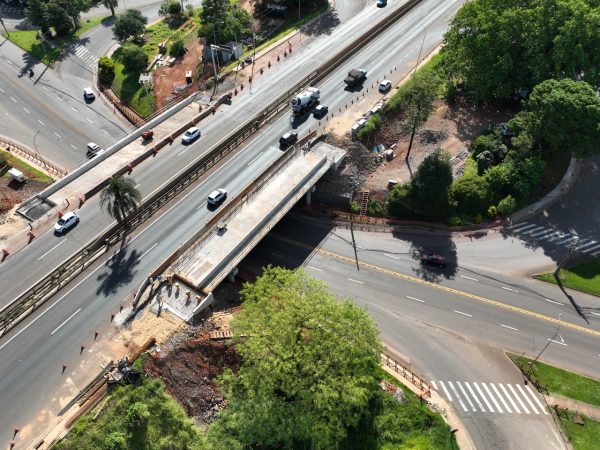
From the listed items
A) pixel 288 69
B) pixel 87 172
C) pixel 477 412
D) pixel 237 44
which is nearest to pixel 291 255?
pixel 477 412

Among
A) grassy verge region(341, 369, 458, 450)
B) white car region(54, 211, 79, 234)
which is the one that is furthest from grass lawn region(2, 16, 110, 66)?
grassy verge region(341, 369, 458, 450)

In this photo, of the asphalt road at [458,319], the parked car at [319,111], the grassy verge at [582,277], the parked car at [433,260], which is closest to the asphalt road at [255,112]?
the parked car at [319,111]

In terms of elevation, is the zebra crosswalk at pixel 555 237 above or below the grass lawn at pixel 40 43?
below

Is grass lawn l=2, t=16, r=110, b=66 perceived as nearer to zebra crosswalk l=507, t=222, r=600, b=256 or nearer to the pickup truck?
the pickup truck

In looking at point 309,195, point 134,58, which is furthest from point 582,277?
point 134,58

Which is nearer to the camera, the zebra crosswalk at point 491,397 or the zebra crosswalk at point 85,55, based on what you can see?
the zebra crosswalk at point 491,397

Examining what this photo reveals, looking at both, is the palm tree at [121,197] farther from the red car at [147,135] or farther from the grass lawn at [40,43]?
the grass lawn at [40,43]
